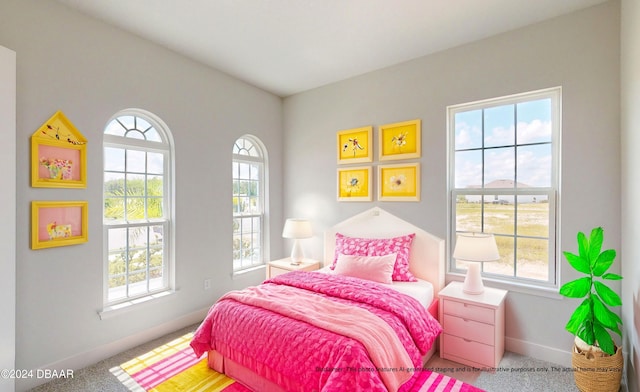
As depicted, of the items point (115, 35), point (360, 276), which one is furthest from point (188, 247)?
point (115, 35)

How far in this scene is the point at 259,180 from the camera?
4070mm

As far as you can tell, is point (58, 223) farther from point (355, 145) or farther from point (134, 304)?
point (355, 145)

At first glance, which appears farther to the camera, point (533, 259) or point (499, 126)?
point (499, 126)

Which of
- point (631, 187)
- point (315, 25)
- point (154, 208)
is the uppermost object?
point (315, 25)

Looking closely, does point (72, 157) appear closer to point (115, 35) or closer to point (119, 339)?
point (115, 35)

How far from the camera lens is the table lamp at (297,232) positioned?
3676 millimetres

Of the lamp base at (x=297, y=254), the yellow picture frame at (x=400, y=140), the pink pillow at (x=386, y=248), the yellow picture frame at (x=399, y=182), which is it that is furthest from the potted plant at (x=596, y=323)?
the lamp base at (x=297, y=254)

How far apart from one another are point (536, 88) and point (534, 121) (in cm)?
27

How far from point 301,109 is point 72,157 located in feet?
8.48

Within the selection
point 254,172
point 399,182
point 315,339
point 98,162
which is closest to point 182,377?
point 315,339

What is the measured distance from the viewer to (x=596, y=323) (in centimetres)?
192

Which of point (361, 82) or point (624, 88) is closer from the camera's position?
point (624, 88)

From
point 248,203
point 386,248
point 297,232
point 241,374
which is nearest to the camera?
point 241,374

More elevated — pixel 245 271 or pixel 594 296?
pixel 594 296
